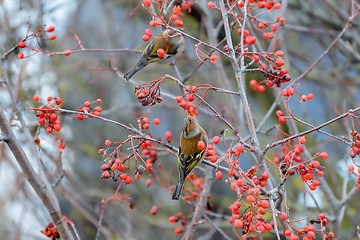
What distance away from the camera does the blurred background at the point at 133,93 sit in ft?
16.2

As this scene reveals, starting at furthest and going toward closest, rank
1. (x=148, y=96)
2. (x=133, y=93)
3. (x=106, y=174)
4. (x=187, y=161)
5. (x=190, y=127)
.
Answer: (x=133, y=93) < (x=190, y=127) < (x=187, y=161) < (x=148, y=96) < (x=106, y=174)

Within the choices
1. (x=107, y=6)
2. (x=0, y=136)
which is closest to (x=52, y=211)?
(x=0, y=136)

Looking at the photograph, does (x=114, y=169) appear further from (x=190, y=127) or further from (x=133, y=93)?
(x=133, y=93)

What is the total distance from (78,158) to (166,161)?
153 centimetres

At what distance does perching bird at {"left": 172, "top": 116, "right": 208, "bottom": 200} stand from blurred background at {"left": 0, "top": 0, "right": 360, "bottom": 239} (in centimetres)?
174

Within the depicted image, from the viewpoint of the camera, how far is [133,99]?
7301 mm

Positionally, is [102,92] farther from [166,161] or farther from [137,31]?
[166,161]

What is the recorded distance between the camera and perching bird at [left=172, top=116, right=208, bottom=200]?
273cm

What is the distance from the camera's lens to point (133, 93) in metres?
6.96

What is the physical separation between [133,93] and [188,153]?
4288mm

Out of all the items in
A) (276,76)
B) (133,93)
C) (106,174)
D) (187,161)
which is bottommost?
(106,174)

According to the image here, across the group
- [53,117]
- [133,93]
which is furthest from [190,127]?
[133,93]

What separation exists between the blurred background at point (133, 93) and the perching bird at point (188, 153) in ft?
5.72

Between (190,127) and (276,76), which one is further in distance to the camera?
(190,127)
